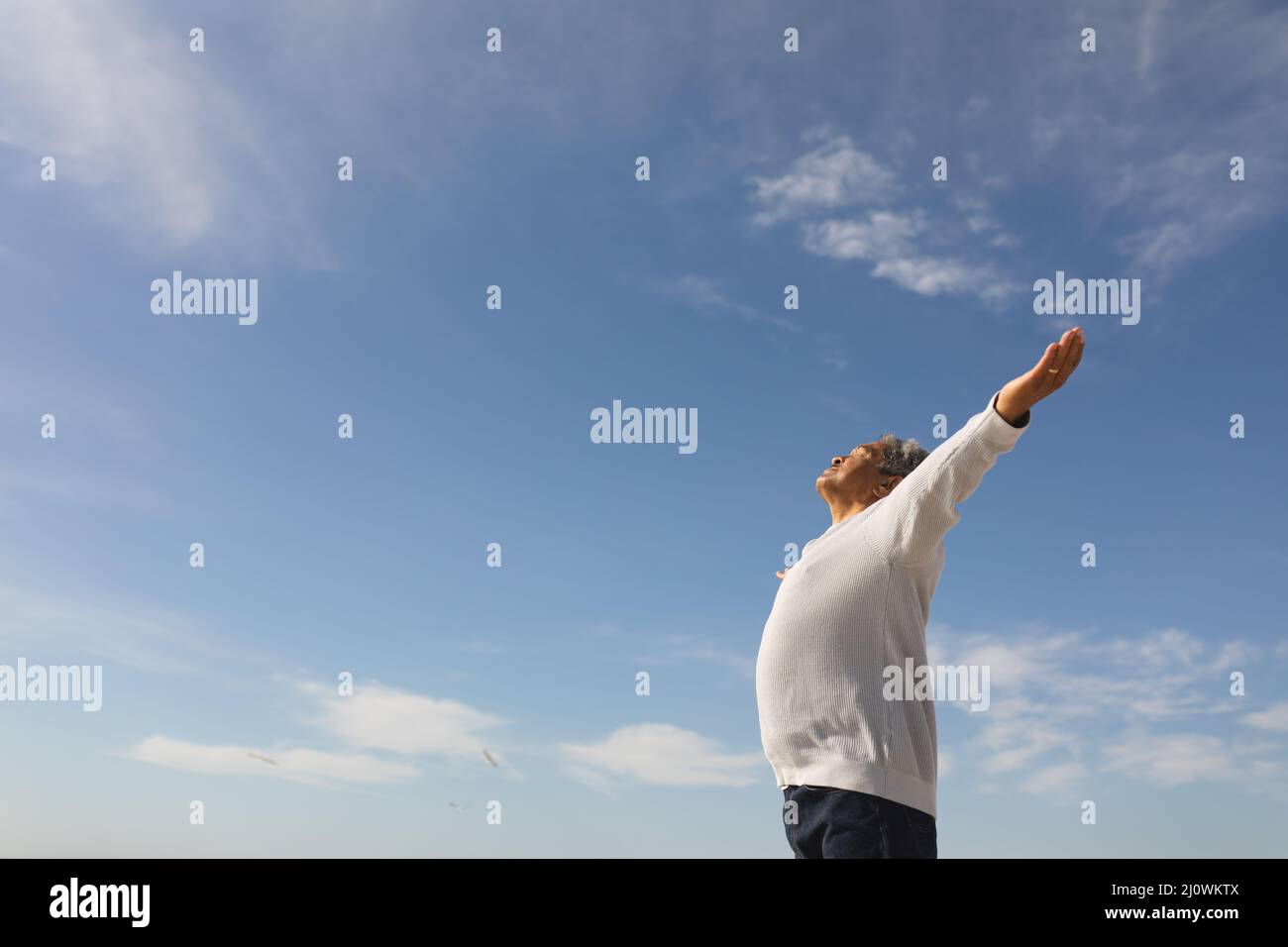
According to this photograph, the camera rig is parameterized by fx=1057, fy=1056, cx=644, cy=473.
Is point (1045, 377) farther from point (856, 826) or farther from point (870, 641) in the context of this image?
point (856, 826)

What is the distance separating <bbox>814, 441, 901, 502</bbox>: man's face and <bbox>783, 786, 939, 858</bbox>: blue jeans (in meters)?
1.30

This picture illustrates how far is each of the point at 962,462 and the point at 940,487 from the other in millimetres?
115

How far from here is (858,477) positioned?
4301 millimetres

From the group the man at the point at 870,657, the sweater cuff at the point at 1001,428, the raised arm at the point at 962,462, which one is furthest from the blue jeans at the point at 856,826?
the sweater cuff at the point at 1001,428

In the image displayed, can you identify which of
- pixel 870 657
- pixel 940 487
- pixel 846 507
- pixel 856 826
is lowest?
pixel 856 826

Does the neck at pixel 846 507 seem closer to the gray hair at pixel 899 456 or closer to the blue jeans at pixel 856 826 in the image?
the gray hair at pixel 899 456

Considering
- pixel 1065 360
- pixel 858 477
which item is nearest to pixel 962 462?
pixel 1065 360

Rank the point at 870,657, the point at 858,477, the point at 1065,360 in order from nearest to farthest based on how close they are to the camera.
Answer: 1. the point at 1065,360
2. the point at 870,657
3. the point at 858,477

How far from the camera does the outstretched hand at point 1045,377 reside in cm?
322
